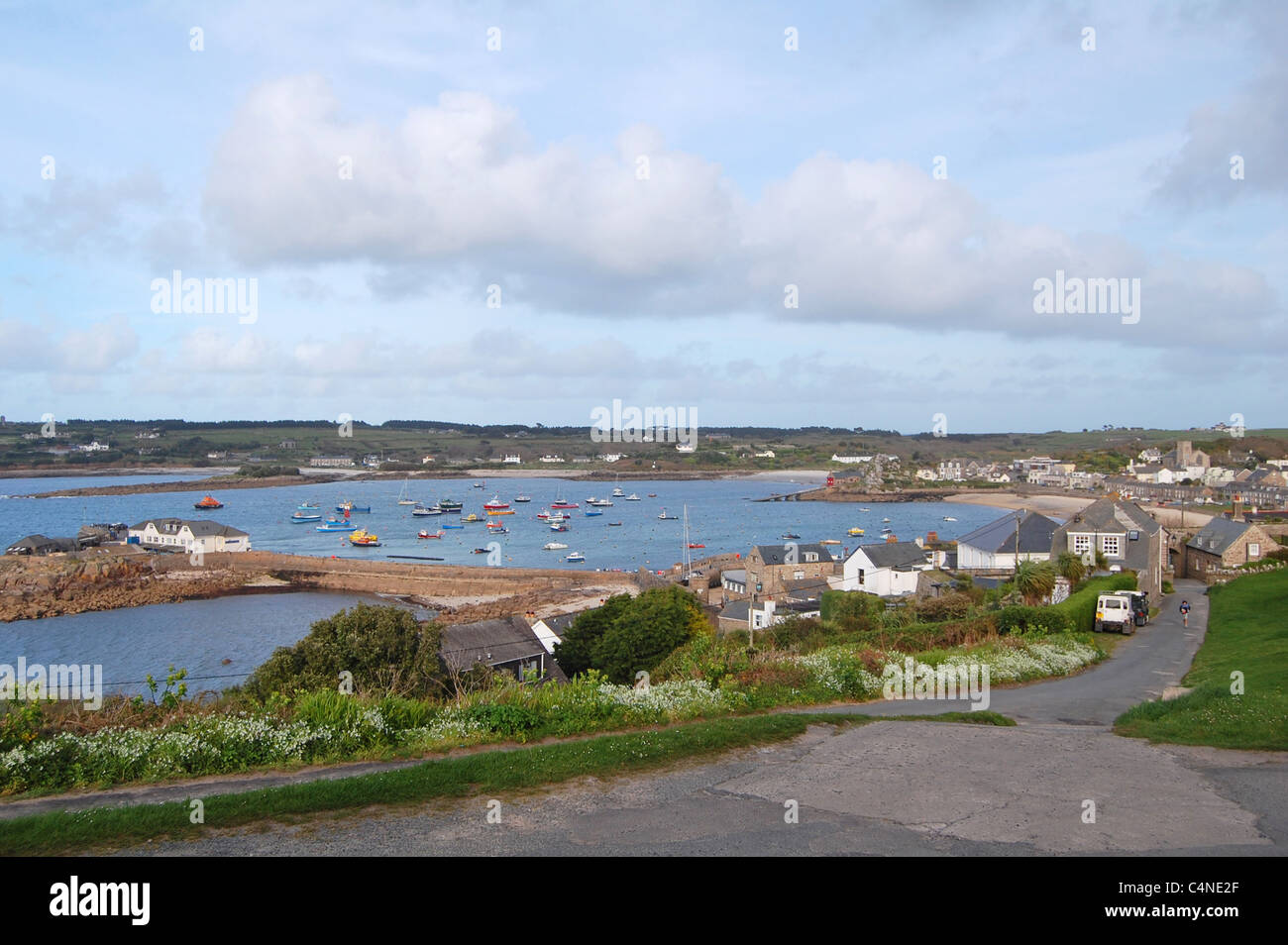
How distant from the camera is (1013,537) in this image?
47656 millimetres

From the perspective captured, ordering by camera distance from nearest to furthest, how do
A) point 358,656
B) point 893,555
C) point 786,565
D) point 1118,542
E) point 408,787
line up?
point 408,787 < point 358,656 < point 1118,542 < point 893,555 < point 786,565

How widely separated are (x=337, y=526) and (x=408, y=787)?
112866 millimetres

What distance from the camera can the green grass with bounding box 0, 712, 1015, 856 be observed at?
20.1ft

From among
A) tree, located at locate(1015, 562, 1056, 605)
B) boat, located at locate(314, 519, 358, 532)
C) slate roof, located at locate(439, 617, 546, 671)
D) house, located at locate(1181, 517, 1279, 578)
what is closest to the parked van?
tree, located at locate(1015, 562, 1056, 605)

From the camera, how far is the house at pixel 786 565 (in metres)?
53.0

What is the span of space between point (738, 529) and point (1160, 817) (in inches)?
3867

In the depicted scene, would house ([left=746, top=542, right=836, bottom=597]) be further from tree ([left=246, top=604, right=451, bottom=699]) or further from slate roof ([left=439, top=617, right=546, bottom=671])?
tree ([left=246, top=604, right=451, bottom=699])

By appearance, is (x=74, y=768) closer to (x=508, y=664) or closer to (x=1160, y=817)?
(x=1160, y=817)

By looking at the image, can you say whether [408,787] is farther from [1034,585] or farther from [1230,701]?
[1034,585]

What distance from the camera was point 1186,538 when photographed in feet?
149

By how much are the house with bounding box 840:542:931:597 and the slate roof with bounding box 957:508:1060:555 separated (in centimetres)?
341

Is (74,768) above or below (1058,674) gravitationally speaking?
above

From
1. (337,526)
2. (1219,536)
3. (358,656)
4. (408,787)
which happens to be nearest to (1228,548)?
(1219,536)
